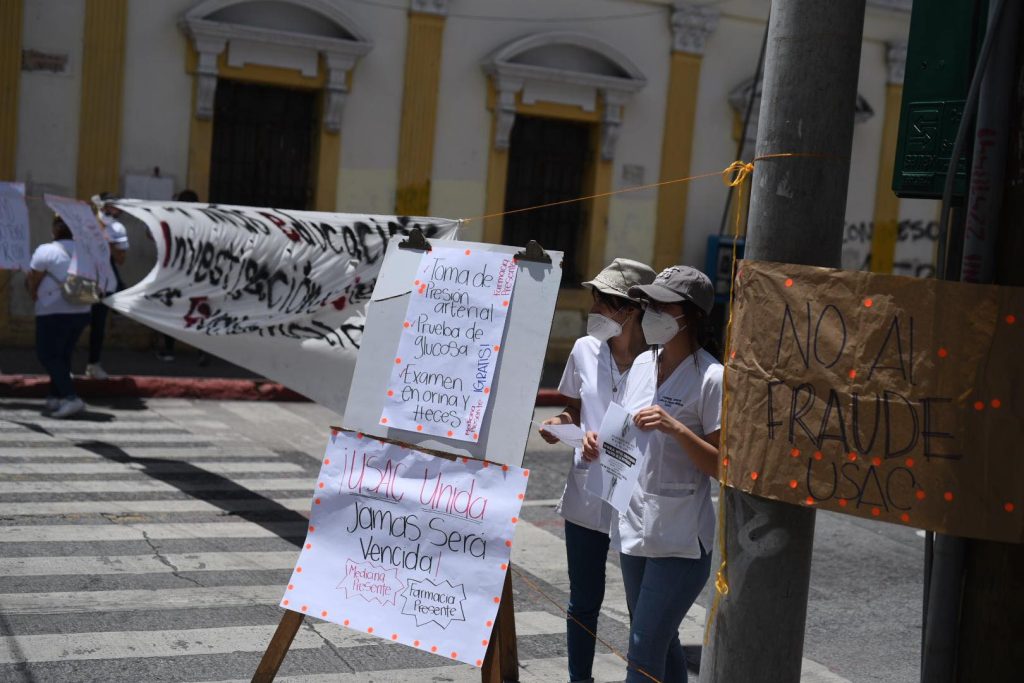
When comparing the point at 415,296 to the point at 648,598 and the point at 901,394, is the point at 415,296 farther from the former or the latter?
the point at 901,394

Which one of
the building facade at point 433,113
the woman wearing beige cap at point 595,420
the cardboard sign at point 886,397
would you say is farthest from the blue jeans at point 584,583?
the building facade at point 433,113

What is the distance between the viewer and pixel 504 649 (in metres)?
5.21

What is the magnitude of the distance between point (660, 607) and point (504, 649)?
116 centimetres

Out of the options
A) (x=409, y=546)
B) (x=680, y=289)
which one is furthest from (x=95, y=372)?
(x=680, y=289)

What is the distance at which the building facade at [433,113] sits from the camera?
13688 millimetres

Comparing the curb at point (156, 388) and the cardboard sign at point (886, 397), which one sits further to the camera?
the curb at point (156, 388)

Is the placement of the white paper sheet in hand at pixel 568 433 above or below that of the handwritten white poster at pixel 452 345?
below

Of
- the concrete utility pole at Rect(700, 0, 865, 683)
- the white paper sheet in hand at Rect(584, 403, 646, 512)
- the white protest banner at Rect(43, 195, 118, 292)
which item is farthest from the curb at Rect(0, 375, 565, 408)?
the concrete utility pole at Rect(700, 0, 865, 683)

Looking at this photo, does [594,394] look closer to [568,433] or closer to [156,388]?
[568,433]

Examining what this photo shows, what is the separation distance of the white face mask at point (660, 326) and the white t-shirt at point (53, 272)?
7.27 meters

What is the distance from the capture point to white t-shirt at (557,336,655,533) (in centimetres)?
459

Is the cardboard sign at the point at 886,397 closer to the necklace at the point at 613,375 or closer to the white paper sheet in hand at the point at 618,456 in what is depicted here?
the white paper sheet in hand at the point at 618,456

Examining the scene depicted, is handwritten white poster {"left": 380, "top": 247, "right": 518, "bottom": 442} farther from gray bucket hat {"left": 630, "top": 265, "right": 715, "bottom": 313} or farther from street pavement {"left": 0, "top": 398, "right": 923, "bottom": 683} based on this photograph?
street pavement {"left": 0, "top": 398, "right": 923, "bottom": 683}

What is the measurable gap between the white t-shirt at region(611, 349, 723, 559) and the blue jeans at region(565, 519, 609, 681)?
0.37 metres
